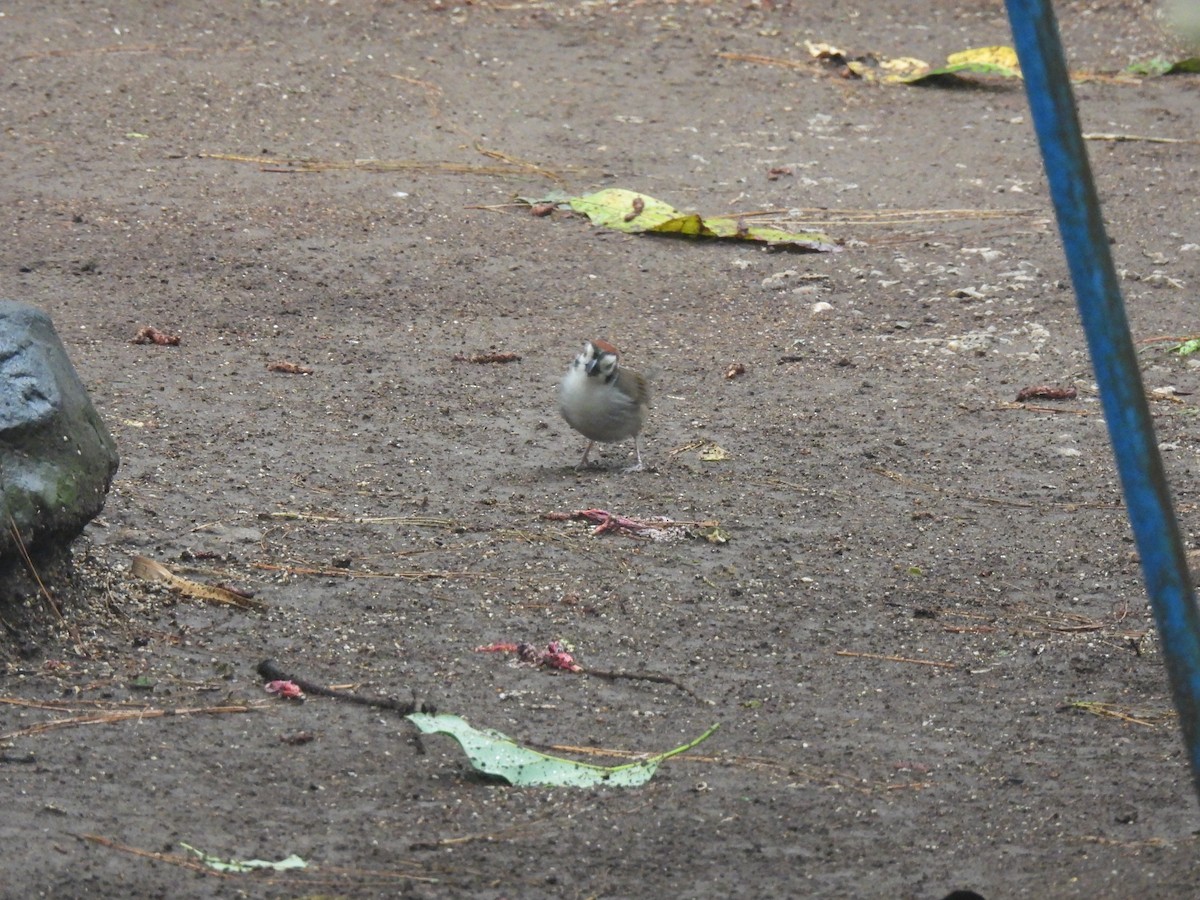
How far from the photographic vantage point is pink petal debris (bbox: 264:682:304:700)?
408cm

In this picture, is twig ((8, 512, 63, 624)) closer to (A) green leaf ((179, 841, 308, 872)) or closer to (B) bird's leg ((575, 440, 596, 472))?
(A) green leaf ((179, 841, 308, 872))

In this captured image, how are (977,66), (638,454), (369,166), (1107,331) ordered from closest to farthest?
(1107,331) → (638,454) → (369,166) → (977,66)

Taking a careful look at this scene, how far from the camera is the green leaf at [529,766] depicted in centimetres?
372

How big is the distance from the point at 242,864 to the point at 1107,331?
2071mm

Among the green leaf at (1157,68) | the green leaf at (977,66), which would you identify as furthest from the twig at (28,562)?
the green leaf at (1157,68)

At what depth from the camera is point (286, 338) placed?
7.38m

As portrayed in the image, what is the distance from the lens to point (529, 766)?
12.3 feet

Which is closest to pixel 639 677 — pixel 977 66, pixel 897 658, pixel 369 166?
pixel 897 658

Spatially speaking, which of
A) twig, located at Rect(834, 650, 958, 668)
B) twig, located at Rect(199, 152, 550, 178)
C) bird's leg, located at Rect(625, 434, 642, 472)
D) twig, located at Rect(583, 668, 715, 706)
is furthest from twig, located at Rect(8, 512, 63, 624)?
twig, located at Rect(199, 152, 550, 178)

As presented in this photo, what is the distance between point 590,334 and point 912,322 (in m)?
1.67

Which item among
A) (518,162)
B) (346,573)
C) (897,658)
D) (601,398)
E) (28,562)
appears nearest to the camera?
(28,562)

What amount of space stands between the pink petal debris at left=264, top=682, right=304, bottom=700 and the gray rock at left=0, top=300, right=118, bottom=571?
0.72m

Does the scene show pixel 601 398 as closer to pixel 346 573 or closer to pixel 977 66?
pixel 346 573

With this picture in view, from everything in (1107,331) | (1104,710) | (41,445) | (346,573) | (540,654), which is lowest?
(346,573)
